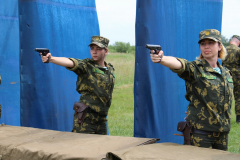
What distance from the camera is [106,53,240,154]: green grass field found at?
18.7 feet

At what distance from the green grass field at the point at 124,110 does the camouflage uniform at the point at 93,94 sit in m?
2.24

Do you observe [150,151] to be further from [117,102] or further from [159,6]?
[117,102]

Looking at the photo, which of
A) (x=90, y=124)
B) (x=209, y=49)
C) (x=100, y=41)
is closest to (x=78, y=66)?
(x=100, y=41)

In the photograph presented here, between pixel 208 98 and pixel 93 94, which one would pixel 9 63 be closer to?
pixel 93 94

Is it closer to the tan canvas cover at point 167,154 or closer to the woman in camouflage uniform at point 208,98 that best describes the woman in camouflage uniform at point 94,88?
the woman in camouflage uniform at point 208,98

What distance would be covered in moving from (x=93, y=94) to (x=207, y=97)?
52.8 inches

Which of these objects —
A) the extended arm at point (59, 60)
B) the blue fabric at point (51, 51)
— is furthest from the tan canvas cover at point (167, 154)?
the blue fabric at point (51, 51)

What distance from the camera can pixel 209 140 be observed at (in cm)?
→ 262

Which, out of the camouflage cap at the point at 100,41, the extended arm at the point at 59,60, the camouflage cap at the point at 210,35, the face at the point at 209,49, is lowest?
the extended arm at the point at 59,60

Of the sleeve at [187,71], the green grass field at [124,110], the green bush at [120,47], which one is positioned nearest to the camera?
the sleeve at [187,71]

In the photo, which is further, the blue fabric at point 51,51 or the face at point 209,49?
the blue fabric at point 51,51

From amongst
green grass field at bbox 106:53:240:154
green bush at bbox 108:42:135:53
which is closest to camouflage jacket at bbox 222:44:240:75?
green grass field at bbox 106:53:240:154

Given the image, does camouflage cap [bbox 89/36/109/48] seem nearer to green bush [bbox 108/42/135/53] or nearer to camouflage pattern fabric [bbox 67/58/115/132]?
camouflage pattern fabric [bbox 67/58/115/132]

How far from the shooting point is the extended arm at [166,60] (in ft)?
7.48
